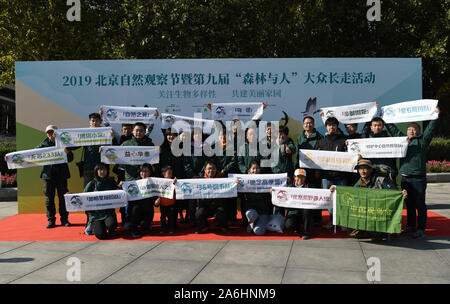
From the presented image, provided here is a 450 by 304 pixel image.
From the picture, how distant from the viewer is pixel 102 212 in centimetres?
699

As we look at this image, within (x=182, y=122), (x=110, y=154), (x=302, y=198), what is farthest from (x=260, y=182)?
(x=110, y=154)

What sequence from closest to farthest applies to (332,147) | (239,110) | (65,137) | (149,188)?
(149,188)
(332,147)
(65,137)
(239,110)

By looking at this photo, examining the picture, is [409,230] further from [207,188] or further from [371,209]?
[207,188]

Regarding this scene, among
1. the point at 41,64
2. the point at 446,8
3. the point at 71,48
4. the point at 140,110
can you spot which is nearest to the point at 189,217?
the point at 140,110

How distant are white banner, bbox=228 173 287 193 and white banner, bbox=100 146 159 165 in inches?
70.6

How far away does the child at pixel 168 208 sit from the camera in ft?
23.4

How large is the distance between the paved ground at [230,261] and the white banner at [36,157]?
1.72 metres

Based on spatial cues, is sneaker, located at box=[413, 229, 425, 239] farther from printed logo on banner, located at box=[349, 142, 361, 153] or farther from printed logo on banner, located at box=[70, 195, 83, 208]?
printed logo on banner, located at box=[70, 195, 83, 208]

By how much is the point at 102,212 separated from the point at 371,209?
4.54 metres

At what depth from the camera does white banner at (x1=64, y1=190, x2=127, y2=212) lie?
22.1 feet

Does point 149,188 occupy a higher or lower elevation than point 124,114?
lower

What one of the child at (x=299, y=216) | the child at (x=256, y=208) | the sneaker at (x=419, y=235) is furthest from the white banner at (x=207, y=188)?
the sneaker at (x=419, y=235)

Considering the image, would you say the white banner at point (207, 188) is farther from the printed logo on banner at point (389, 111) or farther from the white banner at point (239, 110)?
the printed logo on banner at point (389, 111)

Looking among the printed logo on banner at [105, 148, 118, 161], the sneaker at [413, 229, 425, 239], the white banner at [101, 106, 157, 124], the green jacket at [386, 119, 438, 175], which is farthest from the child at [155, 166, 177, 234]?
the sneaker at [413, 229, 425, 239]
